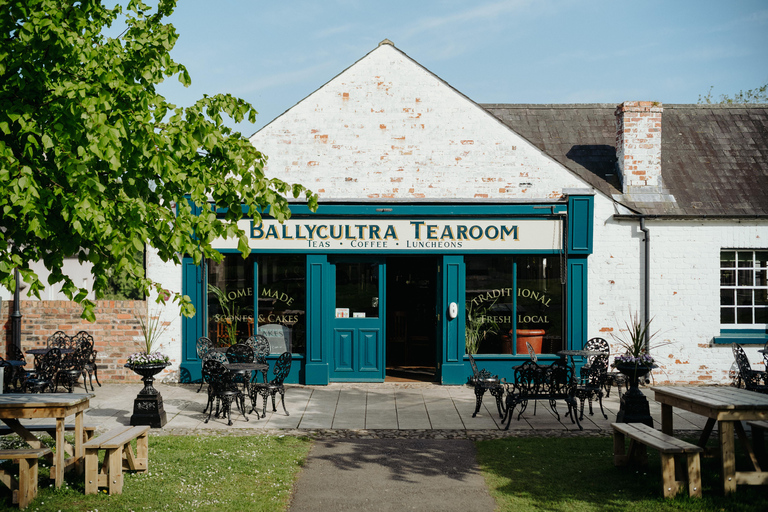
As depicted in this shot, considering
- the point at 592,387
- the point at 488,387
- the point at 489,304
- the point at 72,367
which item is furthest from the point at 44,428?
the point at 489,304

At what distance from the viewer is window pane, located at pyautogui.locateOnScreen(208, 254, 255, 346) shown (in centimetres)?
1261

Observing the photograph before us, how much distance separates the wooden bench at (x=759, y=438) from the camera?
6.63 metres

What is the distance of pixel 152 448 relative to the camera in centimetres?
788

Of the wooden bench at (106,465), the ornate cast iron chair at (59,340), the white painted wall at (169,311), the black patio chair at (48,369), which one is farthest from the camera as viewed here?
the white painted wall at (169,311)

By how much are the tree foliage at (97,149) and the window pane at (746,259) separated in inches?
392

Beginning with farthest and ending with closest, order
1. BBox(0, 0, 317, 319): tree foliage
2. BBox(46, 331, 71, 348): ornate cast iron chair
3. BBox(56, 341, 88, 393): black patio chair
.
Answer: BBox(46, 331, 71, 348): ornate cast iron chair, BBox(56, 341, 88, 393): black patio chair, BBox(0, 0, 317, 319): tree foliage

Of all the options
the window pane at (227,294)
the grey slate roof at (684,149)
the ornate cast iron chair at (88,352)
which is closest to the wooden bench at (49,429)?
the ornate cast iron chair at (88,352)

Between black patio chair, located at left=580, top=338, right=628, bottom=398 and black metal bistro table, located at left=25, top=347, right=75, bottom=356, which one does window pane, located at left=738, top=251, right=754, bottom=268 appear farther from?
black metal bistro table, located at left=25, top=347, right=75, bottom=356

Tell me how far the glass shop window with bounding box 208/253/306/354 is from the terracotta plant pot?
13.8 feet

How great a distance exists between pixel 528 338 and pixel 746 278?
14.4 feet

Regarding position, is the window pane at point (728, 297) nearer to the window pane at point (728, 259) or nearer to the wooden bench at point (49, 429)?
the window pane at point (728, 259)

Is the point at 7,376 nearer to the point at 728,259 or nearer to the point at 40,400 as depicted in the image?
the point at 40,400

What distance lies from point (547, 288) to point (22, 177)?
991 cm

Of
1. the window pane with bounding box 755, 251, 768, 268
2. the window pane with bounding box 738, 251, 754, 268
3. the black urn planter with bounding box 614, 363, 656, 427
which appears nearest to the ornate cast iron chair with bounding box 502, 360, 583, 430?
the black urn planter with bounding box 614, 363, 656, 427
